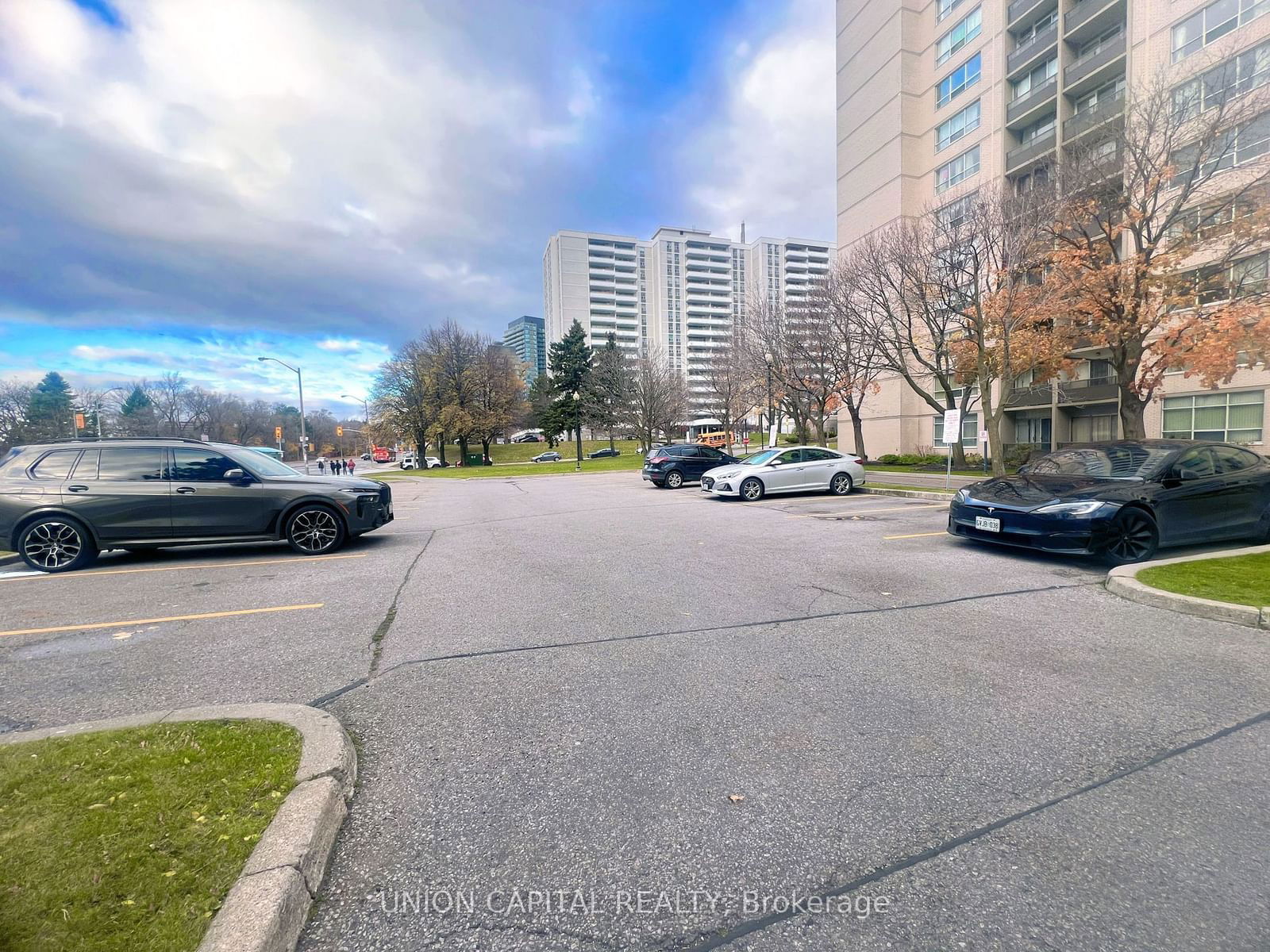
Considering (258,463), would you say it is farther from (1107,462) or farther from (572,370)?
(572,370)

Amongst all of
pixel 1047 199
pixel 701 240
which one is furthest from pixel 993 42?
pixel 701 240

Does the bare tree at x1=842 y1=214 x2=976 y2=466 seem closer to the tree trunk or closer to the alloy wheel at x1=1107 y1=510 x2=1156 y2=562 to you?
the tree trunk

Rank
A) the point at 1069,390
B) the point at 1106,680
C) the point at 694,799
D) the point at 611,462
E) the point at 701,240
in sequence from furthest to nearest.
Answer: the point at 701,240, the point at 611,462, the point at 1069,390, the point at 1106,680, the point at 694,799

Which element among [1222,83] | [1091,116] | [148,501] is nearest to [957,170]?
[1091,116]

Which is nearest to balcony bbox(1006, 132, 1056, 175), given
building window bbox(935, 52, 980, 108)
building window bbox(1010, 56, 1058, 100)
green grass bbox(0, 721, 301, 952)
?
building window bbox(1010, 56, 1058, 100)

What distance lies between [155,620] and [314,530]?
325 cm

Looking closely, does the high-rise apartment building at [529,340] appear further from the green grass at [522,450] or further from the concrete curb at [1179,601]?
the concrete curb at [1179,601]

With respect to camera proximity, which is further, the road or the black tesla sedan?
the black tesla sedan

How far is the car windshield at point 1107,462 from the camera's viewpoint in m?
7.70

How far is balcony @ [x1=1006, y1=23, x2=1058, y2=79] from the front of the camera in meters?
30.9

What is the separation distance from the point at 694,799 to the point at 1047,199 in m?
21.5

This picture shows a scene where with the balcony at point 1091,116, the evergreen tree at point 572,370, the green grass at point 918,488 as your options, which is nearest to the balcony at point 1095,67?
the balcony at point 1091,116

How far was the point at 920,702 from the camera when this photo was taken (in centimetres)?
362

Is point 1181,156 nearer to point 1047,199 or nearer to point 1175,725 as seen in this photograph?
point 1047,199
